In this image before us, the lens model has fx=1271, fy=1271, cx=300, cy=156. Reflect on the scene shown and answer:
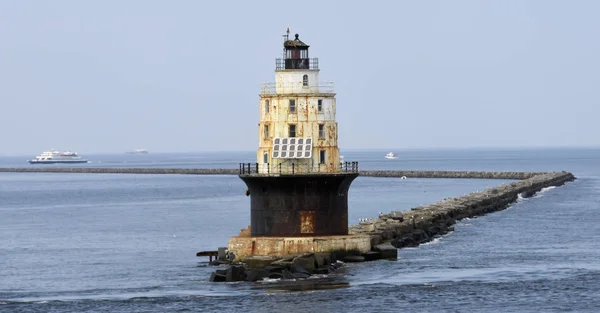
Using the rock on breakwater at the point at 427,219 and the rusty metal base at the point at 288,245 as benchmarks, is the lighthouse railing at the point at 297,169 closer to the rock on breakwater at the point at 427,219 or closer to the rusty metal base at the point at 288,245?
the rusty metal base at the point at 288,245

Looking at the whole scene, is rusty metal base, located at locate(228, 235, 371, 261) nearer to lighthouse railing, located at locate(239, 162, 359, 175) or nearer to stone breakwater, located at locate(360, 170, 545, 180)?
lighthouse railing, located at locate(239, 162, 359, 175)

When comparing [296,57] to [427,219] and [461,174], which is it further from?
[461,174]

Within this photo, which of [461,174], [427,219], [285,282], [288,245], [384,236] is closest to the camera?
[285,282]

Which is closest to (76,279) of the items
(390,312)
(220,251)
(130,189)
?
(220,251)

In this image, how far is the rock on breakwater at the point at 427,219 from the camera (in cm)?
5153

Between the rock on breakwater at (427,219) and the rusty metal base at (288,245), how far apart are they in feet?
9.64

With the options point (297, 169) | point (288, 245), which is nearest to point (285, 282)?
point (288, 245)

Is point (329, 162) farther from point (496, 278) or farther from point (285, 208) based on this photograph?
point (496, 278)

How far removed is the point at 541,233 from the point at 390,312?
81.1ft

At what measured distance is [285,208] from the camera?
43969 mm

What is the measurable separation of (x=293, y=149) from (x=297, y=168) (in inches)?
26.6

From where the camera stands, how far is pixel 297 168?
4419 cm

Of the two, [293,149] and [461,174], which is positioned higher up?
[293,149]

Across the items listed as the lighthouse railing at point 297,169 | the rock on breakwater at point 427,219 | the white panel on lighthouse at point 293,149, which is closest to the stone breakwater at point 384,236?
the rock on breakwater at point 427,219
